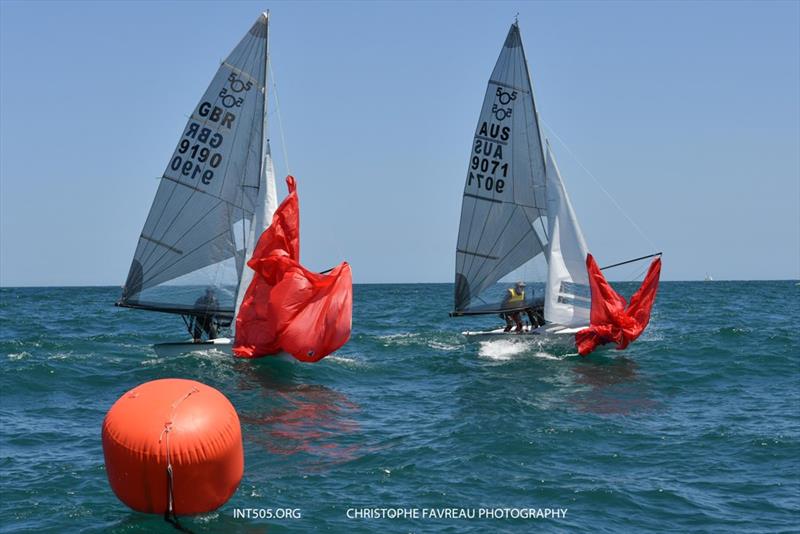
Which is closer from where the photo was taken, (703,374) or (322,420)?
(322,420)

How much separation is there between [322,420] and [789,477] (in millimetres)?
7884

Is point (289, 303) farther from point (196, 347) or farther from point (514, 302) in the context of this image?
point (514, 302)

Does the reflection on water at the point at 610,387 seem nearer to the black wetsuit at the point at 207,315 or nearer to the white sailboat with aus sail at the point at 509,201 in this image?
the white sailboat with aus sail at the point at 509,201

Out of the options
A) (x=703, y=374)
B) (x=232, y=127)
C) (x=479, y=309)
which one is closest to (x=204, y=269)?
(x=232, y=127)

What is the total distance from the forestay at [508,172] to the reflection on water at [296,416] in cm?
791

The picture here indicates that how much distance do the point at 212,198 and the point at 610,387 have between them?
11.2 metres

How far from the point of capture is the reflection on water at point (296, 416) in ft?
50.0

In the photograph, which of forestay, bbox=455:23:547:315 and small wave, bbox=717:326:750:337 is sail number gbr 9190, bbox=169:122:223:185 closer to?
forestay, bbox=455:23:547:315

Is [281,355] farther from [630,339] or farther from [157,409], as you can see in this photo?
[157,409]

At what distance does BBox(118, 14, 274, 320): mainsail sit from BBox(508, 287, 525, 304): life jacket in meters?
7.82

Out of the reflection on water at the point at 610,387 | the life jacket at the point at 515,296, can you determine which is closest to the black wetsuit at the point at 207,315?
the life jacket at the point at 515,296

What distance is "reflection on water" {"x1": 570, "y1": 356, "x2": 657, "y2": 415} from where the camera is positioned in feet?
61.9

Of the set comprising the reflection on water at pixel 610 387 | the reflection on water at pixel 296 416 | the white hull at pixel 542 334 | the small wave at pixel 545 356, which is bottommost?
the reflection on water at pixel 296 416

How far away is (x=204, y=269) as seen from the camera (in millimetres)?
25625
